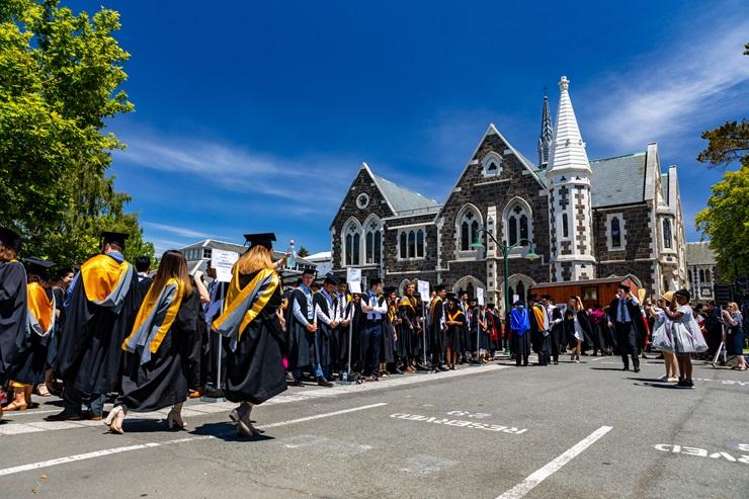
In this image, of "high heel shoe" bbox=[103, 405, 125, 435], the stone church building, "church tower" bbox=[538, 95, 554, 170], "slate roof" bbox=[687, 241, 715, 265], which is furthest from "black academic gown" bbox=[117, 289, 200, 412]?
"slate roof" bbox=[687, 241, 715, 265]

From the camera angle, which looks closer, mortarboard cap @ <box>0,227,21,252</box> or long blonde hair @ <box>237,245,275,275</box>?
long blonde hair @ <box>237,245,275,275</box>

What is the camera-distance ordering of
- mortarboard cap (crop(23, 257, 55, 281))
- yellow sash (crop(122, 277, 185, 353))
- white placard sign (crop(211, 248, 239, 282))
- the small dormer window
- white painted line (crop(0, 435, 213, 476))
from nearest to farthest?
white painted line (crop(0, 435, 213, 476)) → yellow sash (crop(122, 277, 185, 353)) → mortarboard cap (crop(23, 257, 55, 281)) → white placard sign (crop(211, 248, 239, 282)) → the small dormer window

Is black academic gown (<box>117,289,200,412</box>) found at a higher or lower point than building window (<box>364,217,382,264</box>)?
lower

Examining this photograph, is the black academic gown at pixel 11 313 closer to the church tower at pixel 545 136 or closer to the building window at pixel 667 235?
the building window at pixel 667 235

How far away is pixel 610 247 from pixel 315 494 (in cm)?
3212

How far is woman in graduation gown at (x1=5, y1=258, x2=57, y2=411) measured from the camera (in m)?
7.18

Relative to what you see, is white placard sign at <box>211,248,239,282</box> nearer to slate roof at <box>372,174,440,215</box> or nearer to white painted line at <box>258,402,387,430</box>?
white painted line at <box>258,402,387,430</box>

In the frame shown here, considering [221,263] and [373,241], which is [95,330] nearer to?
[221,263]

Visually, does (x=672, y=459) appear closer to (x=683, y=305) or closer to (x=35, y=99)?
(x=683, y=305)

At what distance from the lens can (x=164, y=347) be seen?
5.51 metres

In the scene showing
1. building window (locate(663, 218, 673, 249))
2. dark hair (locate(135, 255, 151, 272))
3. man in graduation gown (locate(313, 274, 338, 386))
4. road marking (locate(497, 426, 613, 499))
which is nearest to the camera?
road marking (locate(497, 426, 613, 499))

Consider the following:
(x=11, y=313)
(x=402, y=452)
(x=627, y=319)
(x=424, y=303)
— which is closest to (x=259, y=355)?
(x=402, y=452)

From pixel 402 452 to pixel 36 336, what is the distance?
20.6 ft

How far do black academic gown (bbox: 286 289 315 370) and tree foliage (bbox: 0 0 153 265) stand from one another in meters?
9.43
